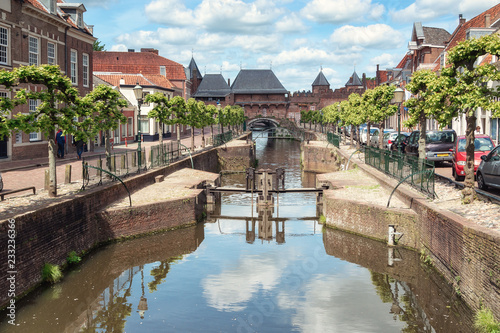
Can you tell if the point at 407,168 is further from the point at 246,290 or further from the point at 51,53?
the point at 51,53

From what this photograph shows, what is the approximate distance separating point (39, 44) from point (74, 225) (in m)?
15.2

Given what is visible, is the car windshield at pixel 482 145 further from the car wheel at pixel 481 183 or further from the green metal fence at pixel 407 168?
the car wheel at pixel 481 183

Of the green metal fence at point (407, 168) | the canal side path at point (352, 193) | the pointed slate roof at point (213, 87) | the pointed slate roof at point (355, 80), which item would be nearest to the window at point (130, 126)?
the canal side path at point (352, 193)

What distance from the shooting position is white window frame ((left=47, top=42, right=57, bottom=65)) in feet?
85.4

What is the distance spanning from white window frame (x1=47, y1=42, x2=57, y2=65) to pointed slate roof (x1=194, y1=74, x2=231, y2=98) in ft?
223

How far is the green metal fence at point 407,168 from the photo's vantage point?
1423 cm

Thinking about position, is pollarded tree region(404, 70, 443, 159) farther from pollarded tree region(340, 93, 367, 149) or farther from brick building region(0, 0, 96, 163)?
brick building region(0, 0, 96, 163)

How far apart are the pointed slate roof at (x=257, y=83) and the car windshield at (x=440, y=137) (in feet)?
242

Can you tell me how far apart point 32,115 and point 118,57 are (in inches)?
2539

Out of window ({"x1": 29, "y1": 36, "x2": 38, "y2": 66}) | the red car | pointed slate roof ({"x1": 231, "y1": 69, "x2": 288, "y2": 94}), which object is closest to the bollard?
→ window ({"x1": 29, "y1": 36, "x2": 38, "y2": 66})

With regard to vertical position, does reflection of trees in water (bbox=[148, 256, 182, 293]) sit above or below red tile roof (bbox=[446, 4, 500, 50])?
below

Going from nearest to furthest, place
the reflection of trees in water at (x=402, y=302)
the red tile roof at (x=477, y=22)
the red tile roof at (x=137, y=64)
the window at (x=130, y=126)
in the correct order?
the reflection of trees in water at (x=402, y=302), the red tile roof at (x=477, y=22), the window at (x=130, y=126), the red tile roof at (x=137, y=64)

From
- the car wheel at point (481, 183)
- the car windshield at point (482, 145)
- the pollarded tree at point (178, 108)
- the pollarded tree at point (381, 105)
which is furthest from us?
the pollarded tree at point (178, 108)

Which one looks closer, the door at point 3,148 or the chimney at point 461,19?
the door at point 3,148
